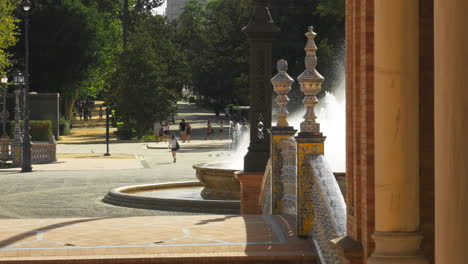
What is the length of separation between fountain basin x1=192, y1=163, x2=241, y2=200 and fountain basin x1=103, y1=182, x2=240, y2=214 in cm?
36

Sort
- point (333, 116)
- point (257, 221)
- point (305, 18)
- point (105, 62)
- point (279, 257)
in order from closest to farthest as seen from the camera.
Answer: point (279, 257) < point (257, 221) < point (333, 116) < point (305, 18) < point (105, 62)

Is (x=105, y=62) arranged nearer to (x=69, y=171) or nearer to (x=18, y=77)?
(x=18, y=77)

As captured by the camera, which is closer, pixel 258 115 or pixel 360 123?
pixel 360 123

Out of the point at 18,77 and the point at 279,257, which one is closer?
the point at 279,257

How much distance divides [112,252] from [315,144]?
2.65 meters

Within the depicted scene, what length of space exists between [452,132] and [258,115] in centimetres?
1132

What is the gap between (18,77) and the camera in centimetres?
4212

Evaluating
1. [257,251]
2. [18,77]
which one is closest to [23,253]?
[257,251]

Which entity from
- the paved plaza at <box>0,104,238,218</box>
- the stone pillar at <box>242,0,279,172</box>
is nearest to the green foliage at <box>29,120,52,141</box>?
the paved plaza at <box>0,104,238,218</box>

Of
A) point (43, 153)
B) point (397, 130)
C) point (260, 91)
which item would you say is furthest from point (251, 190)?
point (43, 153)

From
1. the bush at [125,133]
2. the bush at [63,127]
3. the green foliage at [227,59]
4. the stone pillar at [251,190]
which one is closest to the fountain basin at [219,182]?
the stone pillar at [251,190]

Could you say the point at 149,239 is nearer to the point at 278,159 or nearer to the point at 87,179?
the point at 278,159

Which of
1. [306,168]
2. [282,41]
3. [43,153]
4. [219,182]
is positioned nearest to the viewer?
[306,168]

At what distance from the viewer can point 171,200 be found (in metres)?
20.7
